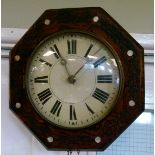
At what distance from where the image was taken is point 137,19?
870 mm

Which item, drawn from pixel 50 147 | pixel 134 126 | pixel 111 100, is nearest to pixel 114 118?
pixel 111 100

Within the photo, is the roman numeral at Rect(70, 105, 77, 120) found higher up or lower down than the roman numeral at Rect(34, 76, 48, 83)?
lower down

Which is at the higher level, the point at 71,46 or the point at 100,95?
the point at 71,46

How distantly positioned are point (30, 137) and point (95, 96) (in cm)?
27

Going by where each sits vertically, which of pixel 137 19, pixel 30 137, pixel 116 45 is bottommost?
pixel 30 137

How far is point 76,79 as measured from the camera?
2.23ft

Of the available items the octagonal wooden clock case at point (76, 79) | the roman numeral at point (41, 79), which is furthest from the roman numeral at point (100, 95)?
the roman numeral at point (41, 79)

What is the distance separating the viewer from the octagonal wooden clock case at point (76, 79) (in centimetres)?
66

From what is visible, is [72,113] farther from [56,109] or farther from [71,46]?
[71,46]

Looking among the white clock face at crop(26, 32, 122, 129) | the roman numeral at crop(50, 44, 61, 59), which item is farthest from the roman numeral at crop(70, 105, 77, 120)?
the roman numeral at crop(50, 44, 61, 59)

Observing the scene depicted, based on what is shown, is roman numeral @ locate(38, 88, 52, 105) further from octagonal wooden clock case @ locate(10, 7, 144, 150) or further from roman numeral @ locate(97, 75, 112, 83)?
roman numeral @ locate(97, 75, 112, 83)

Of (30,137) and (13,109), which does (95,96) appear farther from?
(30,137)

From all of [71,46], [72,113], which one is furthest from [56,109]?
[71,46]

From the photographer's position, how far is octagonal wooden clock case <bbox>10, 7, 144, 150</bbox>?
656 millimetres
